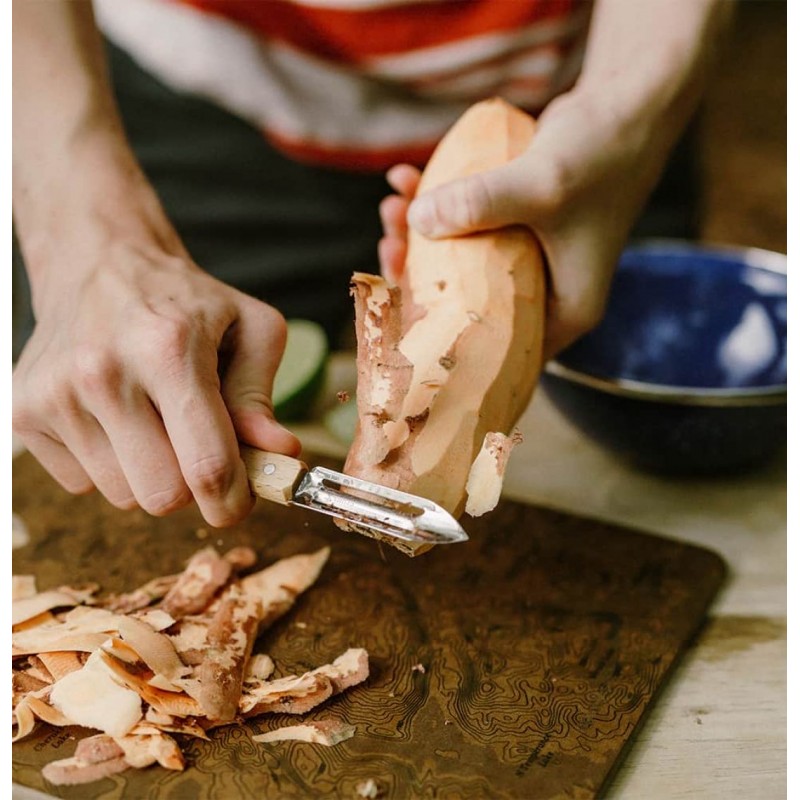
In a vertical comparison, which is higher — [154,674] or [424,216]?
[424,216]

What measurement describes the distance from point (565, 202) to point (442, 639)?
1.68ft

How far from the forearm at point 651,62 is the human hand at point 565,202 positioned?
17mm

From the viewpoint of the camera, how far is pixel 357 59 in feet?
5.29

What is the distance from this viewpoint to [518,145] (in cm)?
122

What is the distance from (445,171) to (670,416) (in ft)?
1.42

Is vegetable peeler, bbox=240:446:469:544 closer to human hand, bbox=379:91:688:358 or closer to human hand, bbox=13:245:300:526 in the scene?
human hand, bbox=13:245:300:526

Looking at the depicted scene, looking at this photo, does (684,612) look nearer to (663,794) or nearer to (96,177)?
(663,794)

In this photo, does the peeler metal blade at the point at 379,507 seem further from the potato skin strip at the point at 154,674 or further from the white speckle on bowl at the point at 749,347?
the white speckle on bowl at the point at 749,347

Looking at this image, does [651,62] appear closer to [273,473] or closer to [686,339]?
[686,339]

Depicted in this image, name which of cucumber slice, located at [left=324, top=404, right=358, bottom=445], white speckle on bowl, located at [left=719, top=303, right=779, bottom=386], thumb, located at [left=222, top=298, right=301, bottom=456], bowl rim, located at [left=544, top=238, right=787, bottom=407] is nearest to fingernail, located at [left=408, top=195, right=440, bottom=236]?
thumb, located at [left=222, top=298, right=301, bottom=456]

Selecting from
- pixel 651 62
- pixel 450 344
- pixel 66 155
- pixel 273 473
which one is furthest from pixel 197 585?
pixel 651 62
